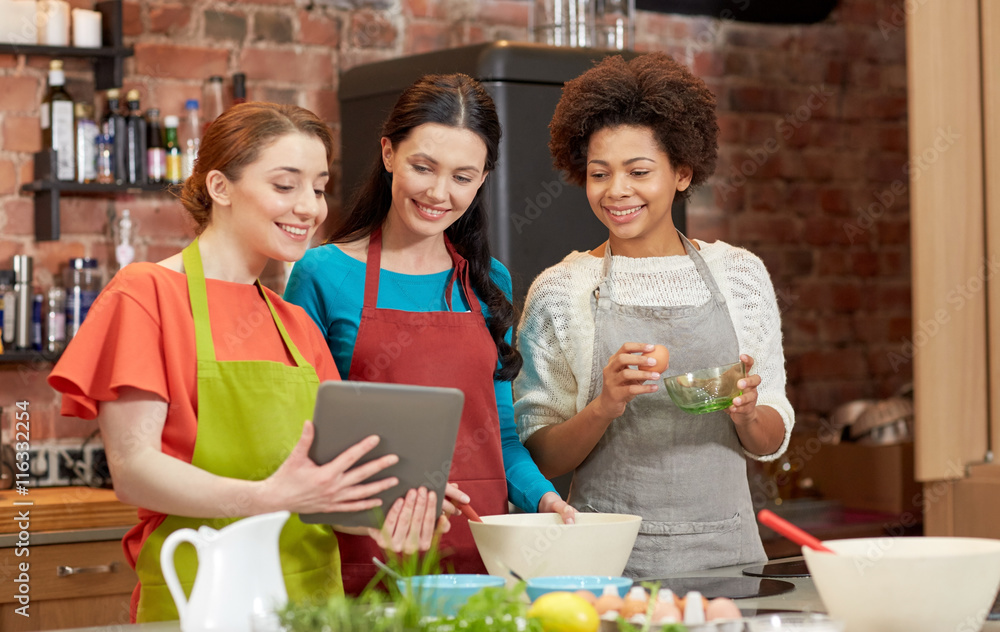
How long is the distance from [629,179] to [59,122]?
158 cm

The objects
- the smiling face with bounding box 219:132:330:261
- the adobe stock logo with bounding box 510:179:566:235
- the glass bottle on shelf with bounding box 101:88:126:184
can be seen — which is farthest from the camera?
the glass bottle on shelf with bounding box 101:88:126:184

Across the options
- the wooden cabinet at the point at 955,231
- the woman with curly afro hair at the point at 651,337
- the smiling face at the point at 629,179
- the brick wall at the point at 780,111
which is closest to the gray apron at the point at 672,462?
the woman with curly afro hair at the point at 651,337

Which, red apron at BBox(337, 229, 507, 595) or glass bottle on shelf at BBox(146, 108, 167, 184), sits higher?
glass bottle on shelf at BBox(146, 108, 167, 184)

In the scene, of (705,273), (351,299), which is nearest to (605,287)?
(705,273)

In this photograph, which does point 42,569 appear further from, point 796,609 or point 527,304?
point 796,609

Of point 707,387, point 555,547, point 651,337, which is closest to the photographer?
point 555,547

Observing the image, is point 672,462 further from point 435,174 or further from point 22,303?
point 22,303

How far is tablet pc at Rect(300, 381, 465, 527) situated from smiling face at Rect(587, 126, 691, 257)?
0.66m

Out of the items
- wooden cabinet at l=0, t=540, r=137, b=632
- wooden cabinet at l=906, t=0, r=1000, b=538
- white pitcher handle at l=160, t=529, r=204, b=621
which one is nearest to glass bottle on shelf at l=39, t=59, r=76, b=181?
wooden cabinet at l=0, t=540, r=137, b=632

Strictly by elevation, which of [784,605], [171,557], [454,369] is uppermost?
[454,369]

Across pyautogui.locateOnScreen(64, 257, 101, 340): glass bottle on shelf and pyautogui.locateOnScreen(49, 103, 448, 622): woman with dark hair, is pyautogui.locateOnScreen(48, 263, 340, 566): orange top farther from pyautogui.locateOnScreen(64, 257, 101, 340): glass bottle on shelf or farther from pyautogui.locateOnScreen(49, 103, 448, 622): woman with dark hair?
pyautogui.locateOnScreen(64, 257, 101, 340): glass bottle on shelf

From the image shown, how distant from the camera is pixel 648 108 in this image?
1646 millimetres

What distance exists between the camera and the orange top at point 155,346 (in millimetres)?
1170

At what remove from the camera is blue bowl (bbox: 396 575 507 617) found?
91cm
